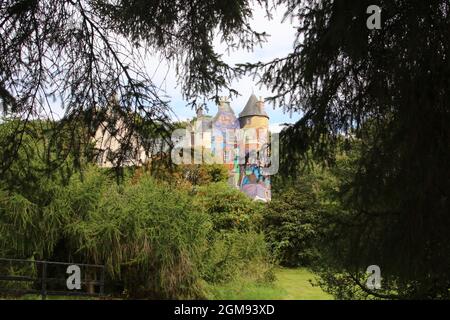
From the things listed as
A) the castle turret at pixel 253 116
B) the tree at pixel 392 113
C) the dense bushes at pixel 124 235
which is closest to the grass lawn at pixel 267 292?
the dense bushes at pixel 124 235

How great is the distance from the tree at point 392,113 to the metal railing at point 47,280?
4740mm

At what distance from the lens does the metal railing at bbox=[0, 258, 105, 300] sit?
21.5ft

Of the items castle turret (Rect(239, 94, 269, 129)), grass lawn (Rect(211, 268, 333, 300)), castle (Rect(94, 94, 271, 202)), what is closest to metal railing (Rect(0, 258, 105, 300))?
grass lawn (Rect(211, 268, 333, 300))

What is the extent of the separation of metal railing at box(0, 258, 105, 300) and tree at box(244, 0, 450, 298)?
4.74 metres

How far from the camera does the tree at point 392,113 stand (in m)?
2.46

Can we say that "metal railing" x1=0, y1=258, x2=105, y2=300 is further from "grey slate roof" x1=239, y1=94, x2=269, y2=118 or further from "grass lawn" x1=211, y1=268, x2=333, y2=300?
"grey slate roof" x1=239, y1=94, x2=269, y2=118

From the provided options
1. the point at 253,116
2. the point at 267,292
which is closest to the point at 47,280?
the point at 267,292

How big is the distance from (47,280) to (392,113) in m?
5.63

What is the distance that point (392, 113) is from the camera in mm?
2963

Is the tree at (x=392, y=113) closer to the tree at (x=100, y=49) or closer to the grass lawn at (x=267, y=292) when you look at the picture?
the tree at (x=100, y=49)

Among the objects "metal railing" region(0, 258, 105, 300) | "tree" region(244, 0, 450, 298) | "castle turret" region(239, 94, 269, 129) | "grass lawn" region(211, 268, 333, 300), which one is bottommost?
"grass lawn" region(211, 268, 333, 300)

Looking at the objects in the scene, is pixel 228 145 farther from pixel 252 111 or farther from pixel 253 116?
pixel 252 111

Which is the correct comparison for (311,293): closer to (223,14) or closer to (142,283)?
(142,283)
